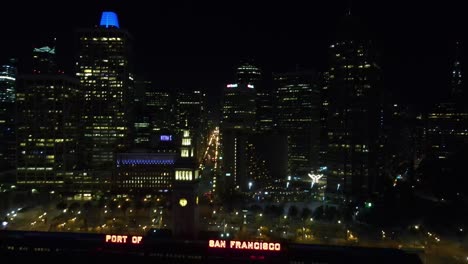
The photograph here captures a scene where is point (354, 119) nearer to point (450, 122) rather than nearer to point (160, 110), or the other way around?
point (450, 122)

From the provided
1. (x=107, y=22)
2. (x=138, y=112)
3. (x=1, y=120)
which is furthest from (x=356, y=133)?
(x=1, y=120)

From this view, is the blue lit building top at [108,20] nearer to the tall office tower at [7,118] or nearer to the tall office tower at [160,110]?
the tall office tower at [7,118]

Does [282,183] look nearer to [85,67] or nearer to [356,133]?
[356,133]

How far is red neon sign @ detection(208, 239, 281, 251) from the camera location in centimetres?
2195

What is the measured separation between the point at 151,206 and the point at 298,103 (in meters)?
60.9

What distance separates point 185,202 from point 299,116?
2993 inches

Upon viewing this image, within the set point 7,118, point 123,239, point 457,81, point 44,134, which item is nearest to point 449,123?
point 457,81

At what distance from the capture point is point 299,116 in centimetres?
10388

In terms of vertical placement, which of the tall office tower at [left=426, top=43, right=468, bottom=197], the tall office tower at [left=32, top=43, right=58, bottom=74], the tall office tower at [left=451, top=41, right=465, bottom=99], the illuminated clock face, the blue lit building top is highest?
the blue lit building top

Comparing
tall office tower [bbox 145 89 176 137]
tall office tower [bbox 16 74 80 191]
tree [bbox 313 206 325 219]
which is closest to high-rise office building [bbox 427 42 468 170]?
tree [bbox 313 206 325 219]

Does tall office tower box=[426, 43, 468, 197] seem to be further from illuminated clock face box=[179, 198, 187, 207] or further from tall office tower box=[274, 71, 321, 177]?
illuminated clock face box=[179, 198, 187, 207]

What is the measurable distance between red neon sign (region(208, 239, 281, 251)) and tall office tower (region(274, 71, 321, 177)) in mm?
70603

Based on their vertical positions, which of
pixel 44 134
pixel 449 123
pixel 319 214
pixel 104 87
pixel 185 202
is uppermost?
pixel 104 87

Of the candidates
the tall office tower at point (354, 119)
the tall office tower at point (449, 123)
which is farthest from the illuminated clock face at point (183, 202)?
the tall office tower at point (449, 123)
